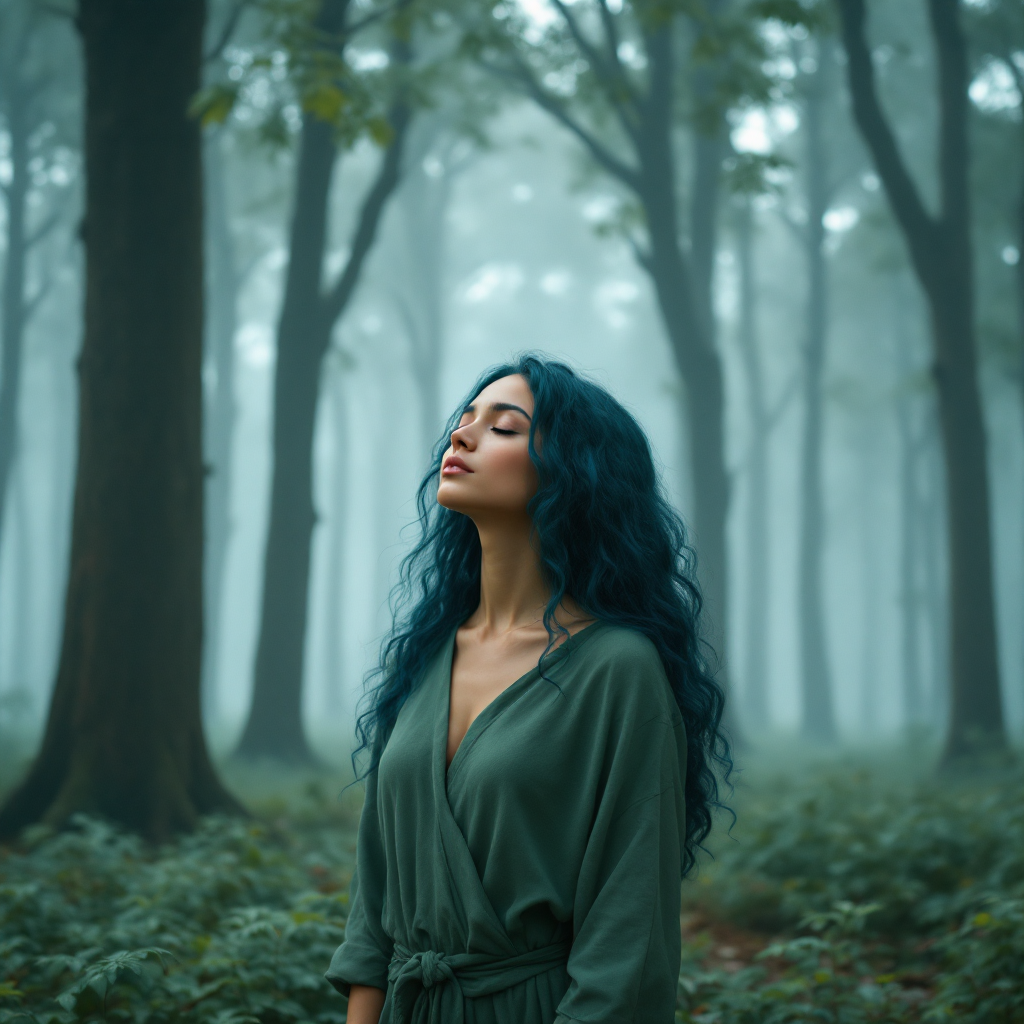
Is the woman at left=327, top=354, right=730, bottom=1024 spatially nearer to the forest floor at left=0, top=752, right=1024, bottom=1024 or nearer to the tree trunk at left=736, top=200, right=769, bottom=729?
the forest floor at left=0, top=752, right=1024, bottom=1024

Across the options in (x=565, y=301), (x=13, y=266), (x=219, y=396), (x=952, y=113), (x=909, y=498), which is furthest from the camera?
(x=565, y=301)

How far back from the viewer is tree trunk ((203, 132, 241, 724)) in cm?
1973

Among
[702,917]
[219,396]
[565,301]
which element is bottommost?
[702,917]

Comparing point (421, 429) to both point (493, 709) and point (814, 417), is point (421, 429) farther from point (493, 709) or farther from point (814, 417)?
point (493, 709)

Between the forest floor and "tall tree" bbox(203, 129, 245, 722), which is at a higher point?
"tall tree" bbox(203, 129, 245, 722)

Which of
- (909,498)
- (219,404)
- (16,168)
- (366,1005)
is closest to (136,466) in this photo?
(366,1005)

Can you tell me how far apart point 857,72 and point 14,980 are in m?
11.2

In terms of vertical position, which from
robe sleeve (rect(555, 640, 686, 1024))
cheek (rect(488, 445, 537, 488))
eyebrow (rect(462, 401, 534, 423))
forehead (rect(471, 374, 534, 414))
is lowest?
robe sleeve (rect(555, 640, 686, 1024))

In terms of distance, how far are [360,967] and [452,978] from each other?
32 cm

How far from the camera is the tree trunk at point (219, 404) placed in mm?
19734

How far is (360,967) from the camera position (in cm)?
227

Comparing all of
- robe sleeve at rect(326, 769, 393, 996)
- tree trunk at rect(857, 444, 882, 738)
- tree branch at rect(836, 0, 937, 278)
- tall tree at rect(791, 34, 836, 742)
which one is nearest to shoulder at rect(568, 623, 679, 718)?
robe sleeve at rect(326, 769, 393, 996)

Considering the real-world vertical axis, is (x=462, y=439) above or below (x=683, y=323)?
below

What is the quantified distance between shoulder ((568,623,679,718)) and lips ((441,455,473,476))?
48cm
